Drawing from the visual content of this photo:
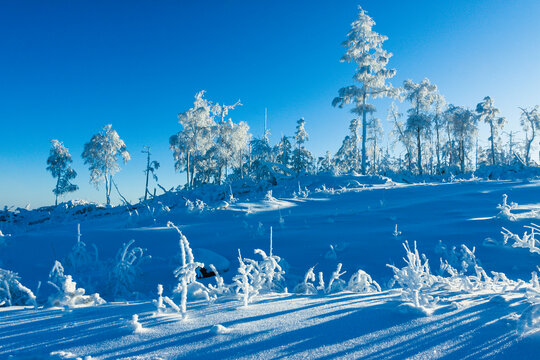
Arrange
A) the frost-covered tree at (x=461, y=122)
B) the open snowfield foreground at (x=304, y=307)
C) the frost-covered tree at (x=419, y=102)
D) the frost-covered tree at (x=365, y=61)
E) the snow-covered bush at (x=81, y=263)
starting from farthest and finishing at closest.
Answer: the frost-covered tree at (x=461, y=122) → the frost-covered tree at (x=419, y=102) → the frost-covered tree at (x=365, y=61) → the snow-covered bush at (x=81, y=263) → the open snowfield foreground at (x=304, y=307)

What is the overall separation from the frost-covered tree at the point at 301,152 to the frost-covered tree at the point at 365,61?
18.7 metres

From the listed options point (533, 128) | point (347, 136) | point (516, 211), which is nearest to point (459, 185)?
point (516, 211)

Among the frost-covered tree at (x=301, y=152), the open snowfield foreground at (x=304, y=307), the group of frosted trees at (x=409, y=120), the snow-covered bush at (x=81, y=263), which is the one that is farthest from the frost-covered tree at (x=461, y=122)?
the snow-covered bush at (x=81, y=263)

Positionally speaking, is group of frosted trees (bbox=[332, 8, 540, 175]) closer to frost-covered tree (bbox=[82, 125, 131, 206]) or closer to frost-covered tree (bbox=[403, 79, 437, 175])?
frost-covered tree (bbox=[403, 79, 437, 175])

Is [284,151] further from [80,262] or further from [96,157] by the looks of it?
[80,262]

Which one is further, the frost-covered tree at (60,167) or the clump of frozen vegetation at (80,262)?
the frost-covered tree at (60,167)

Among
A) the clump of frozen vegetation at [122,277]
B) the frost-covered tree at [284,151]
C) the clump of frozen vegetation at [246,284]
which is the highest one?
the frost-covered tree at [284,151]

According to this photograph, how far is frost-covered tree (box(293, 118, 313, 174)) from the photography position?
39.5m

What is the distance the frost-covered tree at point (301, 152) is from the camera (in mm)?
39516

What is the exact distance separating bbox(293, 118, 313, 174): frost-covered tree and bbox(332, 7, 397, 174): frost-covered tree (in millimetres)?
18682

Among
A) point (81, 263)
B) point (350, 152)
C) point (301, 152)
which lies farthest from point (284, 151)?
point (81, 263)

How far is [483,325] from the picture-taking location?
160cm

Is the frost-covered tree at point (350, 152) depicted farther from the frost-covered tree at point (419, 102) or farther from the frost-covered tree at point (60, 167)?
the frost-covered tree at point (60, 167)

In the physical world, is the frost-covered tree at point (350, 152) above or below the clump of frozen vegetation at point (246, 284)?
above
